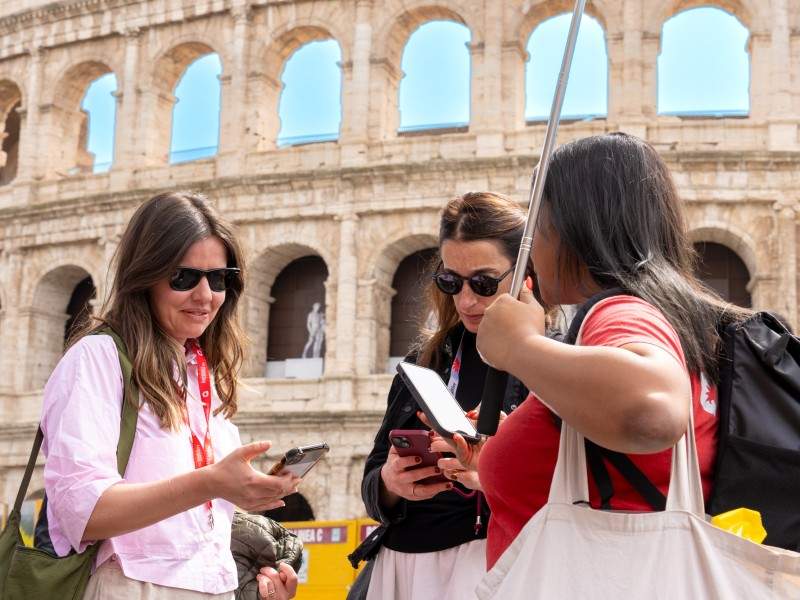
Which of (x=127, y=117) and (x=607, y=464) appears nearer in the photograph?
(x=607, y=464)

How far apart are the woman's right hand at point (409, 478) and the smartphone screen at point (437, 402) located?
1.39 ft

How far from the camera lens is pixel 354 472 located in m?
17.4

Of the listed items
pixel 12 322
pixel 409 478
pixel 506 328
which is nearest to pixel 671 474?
pixel 506 328

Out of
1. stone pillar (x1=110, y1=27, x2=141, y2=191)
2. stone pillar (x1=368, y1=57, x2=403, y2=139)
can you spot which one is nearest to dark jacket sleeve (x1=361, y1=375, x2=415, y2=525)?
stone pillar (x1=368, y1=57, x2=403, y2=139)

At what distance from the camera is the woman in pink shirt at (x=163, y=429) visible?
260cm

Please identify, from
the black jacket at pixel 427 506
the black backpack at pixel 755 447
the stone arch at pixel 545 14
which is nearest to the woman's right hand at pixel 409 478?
the black jacket at pixel 427 506

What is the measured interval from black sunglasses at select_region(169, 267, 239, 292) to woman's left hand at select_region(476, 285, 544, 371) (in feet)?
4.75

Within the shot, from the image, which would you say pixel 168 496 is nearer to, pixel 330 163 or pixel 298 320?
pixel 330 163

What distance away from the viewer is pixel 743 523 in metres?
1.78

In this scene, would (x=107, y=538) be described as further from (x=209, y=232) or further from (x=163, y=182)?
(x=163, y=182)

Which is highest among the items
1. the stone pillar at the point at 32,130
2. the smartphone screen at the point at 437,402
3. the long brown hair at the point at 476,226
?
the stone pillar at the point at 32,130

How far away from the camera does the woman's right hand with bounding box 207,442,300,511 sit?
2.48 meters

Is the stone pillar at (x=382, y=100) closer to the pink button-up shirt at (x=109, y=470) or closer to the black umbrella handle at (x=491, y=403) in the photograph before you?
the pink button-up shirt at (x=109, y=470)

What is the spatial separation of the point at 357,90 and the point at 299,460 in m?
17.1
